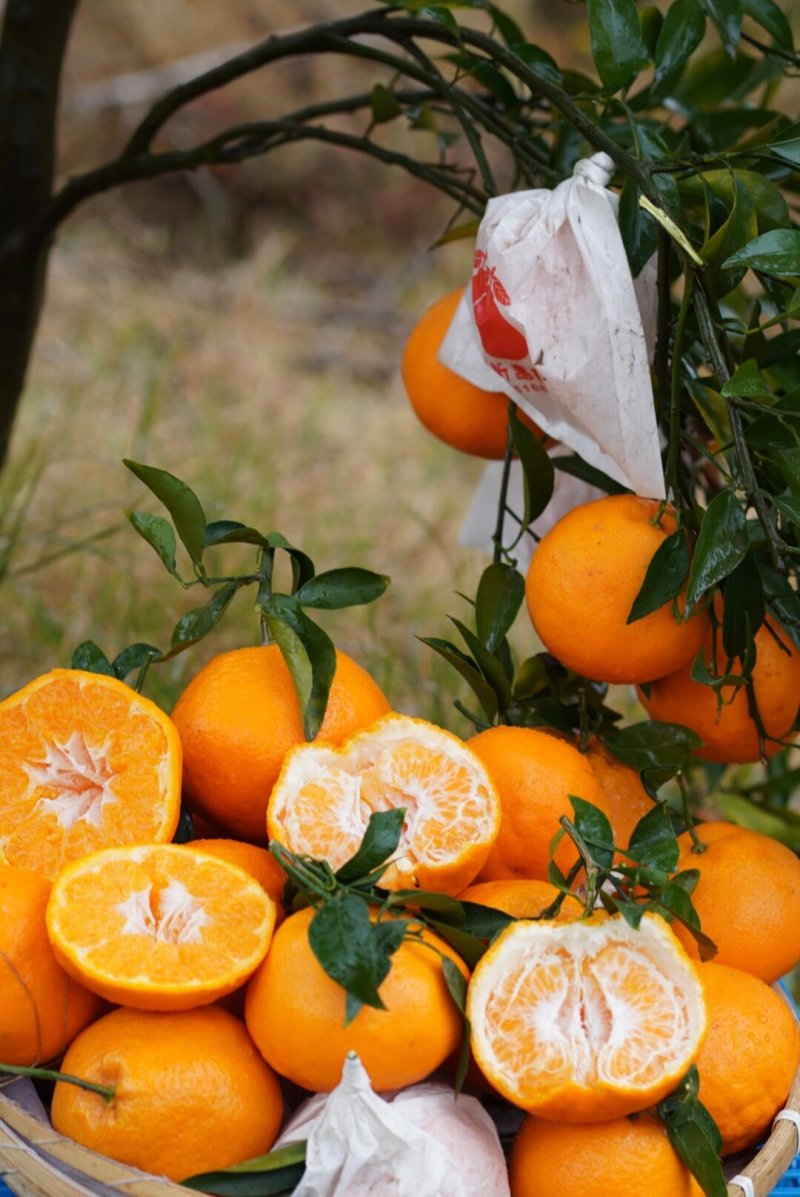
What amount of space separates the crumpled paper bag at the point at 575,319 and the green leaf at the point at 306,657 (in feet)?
0.80

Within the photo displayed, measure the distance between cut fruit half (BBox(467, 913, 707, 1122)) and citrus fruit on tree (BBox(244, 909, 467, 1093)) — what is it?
0.03 metres

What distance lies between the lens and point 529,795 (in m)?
0.86

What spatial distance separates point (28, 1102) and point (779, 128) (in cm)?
87

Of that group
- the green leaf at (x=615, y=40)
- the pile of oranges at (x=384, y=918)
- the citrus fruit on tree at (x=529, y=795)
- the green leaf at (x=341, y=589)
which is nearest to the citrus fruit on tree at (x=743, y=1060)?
the pile of oranges at (x=384, y=918)

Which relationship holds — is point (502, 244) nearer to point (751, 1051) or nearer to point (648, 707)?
point (648, 707)

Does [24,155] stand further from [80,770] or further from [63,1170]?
[63,1170]

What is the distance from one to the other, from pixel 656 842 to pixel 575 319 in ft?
1.21

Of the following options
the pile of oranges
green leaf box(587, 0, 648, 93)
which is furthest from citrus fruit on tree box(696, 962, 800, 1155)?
green leaf box(587, 0, 648, 93)

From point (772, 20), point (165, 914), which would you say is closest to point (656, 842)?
point (165, 914)

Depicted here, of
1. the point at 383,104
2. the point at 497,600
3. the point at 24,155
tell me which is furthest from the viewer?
the point at 24,155

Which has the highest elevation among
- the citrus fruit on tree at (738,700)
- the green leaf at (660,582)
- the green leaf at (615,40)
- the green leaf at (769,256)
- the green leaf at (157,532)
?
the green leaf at (615,40)

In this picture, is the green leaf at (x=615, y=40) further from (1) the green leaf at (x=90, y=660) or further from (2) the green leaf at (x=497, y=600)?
(1) the green leaf at (x=90, y=660)

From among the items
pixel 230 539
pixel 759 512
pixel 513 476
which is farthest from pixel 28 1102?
pixel 513 476

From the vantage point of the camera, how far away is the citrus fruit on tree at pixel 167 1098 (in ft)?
2.22
